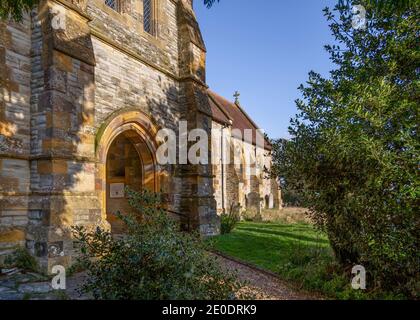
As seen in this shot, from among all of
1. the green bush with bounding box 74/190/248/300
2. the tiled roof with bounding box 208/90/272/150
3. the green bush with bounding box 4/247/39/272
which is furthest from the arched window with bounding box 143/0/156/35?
the tiled roof with bounding box 208/90/272/150

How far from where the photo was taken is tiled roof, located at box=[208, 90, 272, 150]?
23.4 metres

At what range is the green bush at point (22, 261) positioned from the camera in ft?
21.2

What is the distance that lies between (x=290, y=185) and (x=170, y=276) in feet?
13.5

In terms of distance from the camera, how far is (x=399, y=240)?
5039mm

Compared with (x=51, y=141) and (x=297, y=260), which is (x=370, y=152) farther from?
(x=51, y=141)

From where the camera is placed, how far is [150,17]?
1133 cm

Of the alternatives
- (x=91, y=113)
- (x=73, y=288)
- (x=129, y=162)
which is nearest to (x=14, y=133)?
(x=91, y=113)

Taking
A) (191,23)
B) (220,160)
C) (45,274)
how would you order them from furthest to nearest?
1. (220,160)
2. (191,23)
3. (45,274)

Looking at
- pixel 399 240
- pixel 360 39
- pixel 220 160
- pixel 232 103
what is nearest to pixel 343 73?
pixel 360 39

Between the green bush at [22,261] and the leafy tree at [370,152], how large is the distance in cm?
564

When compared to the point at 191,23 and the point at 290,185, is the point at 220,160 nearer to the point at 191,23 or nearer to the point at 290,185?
the point at 191,23

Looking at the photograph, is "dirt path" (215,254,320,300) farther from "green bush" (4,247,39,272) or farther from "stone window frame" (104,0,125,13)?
"stone window frame" (104,0,125,13)

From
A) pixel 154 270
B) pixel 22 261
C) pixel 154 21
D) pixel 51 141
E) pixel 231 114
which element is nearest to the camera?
pixel 154 270

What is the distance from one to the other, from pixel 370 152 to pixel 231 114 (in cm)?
2335
